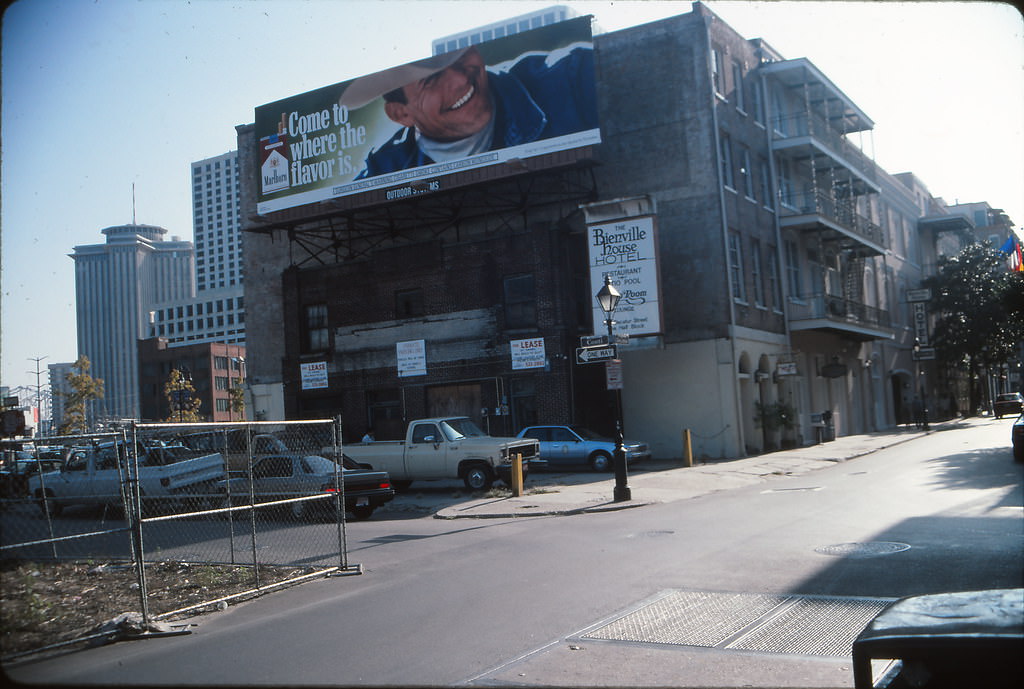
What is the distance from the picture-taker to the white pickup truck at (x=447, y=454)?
23.1 meters

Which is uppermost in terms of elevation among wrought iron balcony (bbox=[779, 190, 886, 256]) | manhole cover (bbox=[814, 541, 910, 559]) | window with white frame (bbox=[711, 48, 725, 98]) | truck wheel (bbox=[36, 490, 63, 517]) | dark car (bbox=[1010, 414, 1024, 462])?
window with white frame (bbox=[711, 48, 725, 98])

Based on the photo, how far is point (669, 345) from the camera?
33.6 metres

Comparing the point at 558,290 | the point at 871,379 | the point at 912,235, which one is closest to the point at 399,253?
the point at 558,290

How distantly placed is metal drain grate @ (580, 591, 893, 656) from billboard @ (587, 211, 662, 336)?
21645mm

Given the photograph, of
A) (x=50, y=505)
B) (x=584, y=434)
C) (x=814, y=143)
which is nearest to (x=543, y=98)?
(x=584, y=434)

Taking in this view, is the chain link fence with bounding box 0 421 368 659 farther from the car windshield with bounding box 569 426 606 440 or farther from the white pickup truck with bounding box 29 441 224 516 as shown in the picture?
the car windshield with bounding box 569 426 606 440

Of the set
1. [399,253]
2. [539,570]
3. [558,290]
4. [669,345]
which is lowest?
[539,570]

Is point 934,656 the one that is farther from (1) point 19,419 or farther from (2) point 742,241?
(1) point 19,419

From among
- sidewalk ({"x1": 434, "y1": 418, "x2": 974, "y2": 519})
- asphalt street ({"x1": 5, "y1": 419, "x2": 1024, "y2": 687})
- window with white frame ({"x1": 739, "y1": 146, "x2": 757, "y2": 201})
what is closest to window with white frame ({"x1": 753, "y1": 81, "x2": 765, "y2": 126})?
window with white frame ({"x1": 739, "y1": 146, "x2": 757, "y2": 201})

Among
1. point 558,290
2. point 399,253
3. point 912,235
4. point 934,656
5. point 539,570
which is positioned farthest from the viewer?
point 912,235

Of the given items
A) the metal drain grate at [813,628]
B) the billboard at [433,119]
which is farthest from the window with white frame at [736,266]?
the metal drain grate at [813,628]

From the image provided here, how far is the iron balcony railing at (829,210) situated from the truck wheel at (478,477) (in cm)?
2090

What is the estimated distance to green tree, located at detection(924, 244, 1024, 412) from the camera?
58.4 m

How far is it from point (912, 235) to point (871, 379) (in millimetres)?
17110
